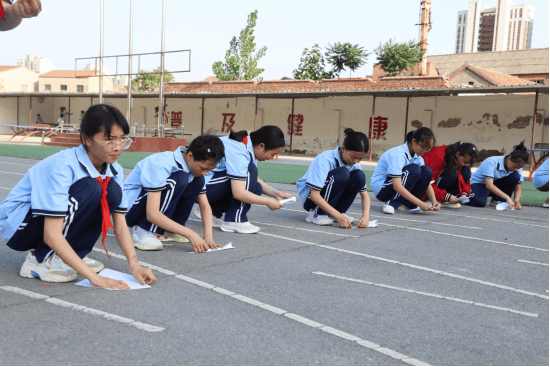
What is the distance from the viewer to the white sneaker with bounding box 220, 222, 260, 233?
4973 millimetres

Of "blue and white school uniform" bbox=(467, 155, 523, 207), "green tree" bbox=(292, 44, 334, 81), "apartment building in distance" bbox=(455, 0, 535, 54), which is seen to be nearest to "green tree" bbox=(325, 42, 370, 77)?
"green tree" bbox=(292, 44, 334, 81)

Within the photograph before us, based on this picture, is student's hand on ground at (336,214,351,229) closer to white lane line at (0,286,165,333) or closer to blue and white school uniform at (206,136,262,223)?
blue and white school uniform at (206,136,262,223)

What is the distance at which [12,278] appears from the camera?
3.21 meters

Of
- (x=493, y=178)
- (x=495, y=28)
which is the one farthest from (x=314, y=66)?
(x=495, y=28)

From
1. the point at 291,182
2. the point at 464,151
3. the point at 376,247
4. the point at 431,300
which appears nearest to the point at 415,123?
the point at 291,182

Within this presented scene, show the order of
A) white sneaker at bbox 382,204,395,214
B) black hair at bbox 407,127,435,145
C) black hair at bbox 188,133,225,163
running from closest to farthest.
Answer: black hair at bbox 188,133,225,163 < black hair at bbox 407,127,435,145 < white sneaker at bbox 382,204,395,214

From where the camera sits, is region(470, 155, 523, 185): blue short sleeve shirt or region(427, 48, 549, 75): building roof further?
region(427, 48, 549, 75): building roof

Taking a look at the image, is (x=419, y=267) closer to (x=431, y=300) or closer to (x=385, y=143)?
(x=431, y=300)

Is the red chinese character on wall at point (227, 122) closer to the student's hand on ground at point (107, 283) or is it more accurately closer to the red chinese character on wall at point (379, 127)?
the red chinese character on wall at point (379, 127)

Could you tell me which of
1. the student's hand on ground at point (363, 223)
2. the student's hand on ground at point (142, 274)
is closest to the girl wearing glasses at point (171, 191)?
the student's hand on ground at point (142, 274)

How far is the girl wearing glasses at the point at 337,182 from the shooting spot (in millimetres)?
5156

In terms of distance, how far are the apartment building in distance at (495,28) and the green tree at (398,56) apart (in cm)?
10268

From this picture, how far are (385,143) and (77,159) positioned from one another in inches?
803

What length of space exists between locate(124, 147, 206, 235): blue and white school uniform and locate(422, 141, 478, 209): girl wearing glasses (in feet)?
12.7
